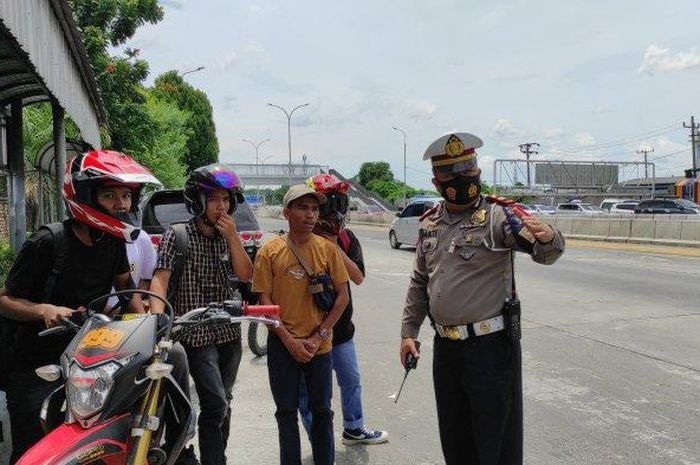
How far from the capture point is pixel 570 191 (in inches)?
2488

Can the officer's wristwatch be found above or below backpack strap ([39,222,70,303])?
below

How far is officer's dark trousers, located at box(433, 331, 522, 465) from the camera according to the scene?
9.67 feet

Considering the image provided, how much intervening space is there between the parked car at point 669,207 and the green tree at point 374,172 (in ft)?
218

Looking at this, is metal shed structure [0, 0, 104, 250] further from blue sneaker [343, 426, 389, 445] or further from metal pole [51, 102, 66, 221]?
blue sneaker [343, 426, 389, 445]

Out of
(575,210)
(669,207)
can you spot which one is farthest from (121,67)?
(575,210)

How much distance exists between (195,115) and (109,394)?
47.1 m

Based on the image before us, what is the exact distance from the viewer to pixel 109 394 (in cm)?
218

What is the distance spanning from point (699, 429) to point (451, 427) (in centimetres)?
263

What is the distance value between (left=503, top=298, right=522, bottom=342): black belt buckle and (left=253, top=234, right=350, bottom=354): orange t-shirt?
1.01 meters

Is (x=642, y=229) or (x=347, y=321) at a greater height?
(x=642, y=229)

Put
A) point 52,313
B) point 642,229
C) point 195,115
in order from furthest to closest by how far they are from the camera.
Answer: point 195,115
point 642,229
point 52,313

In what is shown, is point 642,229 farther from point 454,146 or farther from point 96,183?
point 96,183

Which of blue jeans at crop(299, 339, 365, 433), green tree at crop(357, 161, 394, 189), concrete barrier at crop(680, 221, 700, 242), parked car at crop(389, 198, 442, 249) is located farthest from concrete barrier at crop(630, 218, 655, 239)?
green tree at crop(357, 161, 394, 189)

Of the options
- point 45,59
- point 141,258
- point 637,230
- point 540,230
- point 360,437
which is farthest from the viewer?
point 637,230
